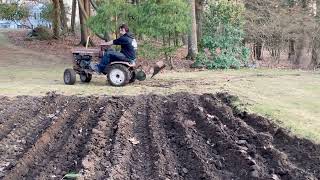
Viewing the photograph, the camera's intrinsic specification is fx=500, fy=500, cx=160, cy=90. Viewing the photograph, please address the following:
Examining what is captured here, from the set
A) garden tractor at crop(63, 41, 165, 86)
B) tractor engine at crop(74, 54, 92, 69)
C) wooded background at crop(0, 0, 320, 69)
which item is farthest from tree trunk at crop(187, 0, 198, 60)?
tractor engine at crop(74, 54, 92, 69)

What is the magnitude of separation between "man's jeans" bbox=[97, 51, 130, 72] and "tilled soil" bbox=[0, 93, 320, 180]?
2.38 metres

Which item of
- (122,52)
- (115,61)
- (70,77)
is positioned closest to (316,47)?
(122,52)

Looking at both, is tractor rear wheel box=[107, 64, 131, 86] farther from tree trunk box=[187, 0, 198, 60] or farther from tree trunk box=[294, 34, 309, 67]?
tree trunk box=[294, 34, 309, 67]

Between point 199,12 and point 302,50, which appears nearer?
point 302,50

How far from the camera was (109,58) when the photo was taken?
1155 cm

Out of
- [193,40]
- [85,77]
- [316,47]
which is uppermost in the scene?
[193,40]

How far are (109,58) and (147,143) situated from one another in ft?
17.7

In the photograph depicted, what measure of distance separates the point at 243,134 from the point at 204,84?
5.28 metres

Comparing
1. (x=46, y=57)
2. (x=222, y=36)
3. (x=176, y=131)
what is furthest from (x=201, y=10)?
(x=176, y=131)

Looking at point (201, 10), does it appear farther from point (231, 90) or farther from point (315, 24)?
point (231, 90)

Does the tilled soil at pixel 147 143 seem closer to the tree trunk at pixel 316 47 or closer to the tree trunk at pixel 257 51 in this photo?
the tree trunk at pixel 316 47

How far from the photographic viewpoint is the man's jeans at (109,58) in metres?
11.4

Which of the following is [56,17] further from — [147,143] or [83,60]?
[147,143]

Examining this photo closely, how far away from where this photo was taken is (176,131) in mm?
7023
